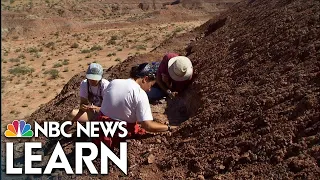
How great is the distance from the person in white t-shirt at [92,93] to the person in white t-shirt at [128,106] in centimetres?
50

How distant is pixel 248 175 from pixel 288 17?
2.34 metres

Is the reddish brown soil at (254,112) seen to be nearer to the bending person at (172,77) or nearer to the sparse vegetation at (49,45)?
the bending person at (172,77)

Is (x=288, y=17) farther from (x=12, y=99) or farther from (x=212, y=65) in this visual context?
(x=12, y=99)

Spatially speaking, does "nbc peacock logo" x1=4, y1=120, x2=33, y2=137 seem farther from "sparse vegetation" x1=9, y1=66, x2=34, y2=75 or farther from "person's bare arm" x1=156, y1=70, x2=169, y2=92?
"sparse vegetation" x1=9, y1=66, x2=34, y2=75

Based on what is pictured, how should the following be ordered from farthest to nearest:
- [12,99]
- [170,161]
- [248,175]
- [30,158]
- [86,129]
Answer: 1. [12,99]
2. [30,158]
3. [86,129]
4. [170,161]
5. [248,175]

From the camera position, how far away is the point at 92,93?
4.68m

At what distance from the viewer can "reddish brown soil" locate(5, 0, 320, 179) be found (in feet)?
10.3

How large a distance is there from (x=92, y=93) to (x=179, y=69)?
0.97m

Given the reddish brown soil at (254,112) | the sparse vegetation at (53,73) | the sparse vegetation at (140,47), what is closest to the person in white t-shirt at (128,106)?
the reddish brown soil at (254,112)

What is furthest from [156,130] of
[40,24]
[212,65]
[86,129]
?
[40,24]

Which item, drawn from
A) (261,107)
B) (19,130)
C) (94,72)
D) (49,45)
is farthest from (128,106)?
(49,45)

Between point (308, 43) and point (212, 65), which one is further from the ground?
point (308, 43)

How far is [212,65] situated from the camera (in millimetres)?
5027

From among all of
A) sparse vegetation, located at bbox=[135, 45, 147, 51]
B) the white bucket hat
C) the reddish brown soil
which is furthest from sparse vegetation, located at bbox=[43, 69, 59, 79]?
the white bucket hat
